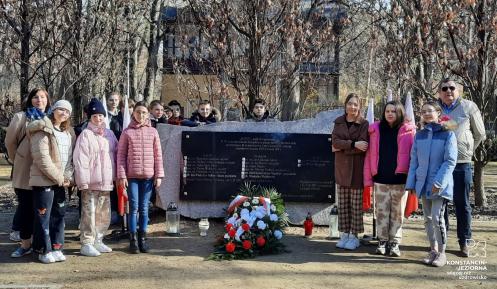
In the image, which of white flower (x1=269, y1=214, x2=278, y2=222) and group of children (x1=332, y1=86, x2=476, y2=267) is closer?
group of children (x1=332, y1=86, x2=476, y2=267)

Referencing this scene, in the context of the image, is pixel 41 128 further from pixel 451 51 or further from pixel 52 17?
pixel 451 51

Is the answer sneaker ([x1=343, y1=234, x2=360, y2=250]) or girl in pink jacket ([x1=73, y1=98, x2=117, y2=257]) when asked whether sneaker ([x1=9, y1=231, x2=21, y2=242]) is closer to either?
girl in pink jacket ([x1=73, y1=98, x2=117, y2=257])

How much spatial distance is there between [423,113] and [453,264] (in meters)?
1.70

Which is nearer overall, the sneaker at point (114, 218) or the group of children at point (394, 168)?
the group of children at point (394, 168)

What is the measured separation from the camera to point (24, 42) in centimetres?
1045

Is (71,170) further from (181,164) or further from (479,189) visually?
(479,189)

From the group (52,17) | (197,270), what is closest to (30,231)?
(197,270)

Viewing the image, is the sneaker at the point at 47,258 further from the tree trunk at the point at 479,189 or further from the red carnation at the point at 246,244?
the tree trunk at the point at 479,189

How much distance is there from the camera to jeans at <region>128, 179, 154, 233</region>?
6766 mm

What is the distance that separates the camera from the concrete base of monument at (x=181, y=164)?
8.33 meters

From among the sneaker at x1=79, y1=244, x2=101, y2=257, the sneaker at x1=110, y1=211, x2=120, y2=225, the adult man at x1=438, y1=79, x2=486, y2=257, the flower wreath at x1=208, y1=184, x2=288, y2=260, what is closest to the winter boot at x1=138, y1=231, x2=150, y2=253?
the sneaker at x1=79, y1=244, x2=101, y2=257

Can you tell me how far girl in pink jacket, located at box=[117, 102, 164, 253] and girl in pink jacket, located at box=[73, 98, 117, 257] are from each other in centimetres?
18

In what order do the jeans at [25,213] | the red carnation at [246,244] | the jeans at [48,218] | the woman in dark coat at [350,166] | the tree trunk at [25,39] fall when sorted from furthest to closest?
the tree trunk at [25,39]
the woman in dark coat at [350,166]
the red carnation at [246,244]
the jeans at [25,213]
the jeans at [48,218]

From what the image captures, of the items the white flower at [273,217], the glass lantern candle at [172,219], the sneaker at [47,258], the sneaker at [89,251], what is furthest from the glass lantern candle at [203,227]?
the sneaker at [47,258]
